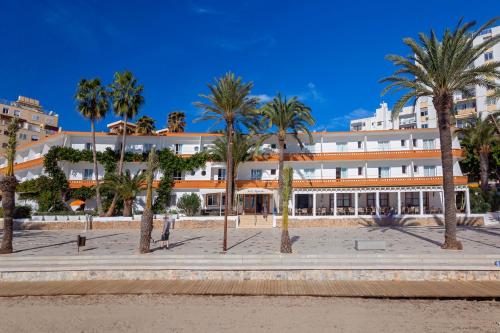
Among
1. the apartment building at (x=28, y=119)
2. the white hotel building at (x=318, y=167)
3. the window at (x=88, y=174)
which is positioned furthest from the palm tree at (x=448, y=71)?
the apartment building at (x=28, y=119)

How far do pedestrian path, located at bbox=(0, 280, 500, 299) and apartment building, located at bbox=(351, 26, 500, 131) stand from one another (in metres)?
33.1

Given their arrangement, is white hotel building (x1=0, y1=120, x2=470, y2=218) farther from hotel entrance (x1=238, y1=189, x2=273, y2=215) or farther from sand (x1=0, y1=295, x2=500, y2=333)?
sand (x1=0, y1=295, x2=500, y2=333)

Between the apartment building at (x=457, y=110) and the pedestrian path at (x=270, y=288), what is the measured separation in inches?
1303

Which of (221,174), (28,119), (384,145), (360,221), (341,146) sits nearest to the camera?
(360,221)

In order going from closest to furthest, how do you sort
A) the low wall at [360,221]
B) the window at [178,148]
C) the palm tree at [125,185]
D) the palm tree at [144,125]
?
1. the low wall at [360,221]
2. the palm tree at [125,185]
3. the window at [178,148]
4. the palm tree at [144,125]

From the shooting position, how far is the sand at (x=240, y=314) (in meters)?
9.70

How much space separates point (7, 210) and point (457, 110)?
73.0 metres

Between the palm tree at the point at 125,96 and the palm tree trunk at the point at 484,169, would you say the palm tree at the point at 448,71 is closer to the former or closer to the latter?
the palm tree trunk at the point at 484,169

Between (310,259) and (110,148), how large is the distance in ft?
114

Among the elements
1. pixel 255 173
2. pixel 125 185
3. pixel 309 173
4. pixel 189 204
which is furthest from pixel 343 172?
pixel 125 185

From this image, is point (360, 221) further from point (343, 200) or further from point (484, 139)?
point (484, 139)

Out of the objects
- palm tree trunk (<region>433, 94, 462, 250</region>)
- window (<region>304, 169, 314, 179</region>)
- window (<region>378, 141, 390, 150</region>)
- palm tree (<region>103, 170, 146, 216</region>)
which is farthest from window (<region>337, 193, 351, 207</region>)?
palm tree (<region>103, 170, 146, 216</region>)

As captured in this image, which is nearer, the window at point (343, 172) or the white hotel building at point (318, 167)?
the white hotel building at point (318, 167)

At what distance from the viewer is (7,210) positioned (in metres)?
16.9
